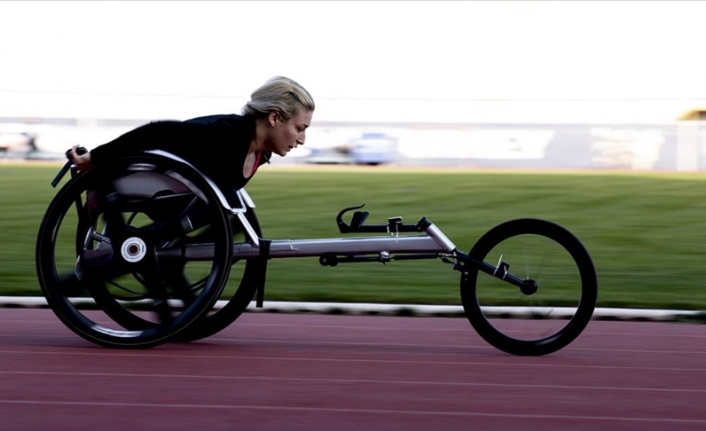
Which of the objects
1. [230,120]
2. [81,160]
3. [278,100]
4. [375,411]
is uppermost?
[278,100]

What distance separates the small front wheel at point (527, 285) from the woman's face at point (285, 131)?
97cm

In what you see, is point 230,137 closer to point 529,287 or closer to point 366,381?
point 366,381

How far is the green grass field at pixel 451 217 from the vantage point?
8.61 meters

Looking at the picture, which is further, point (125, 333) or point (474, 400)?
point (125, 333)

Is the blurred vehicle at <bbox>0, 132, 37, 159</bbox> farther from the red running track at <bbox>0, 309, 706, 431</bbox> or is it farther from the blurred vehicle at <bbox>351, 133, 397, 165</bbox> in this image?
the red running track at <bbox>0, 309, 706, 431</bbox>

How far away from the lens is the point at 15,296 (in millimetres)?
7836

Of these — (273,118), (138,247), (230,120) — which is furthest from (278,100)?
(138,247)

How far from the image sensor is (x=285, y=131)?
18.9 ft

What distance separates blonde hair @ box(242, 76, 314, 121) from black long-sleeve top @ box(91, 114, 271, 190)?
100 millimetres

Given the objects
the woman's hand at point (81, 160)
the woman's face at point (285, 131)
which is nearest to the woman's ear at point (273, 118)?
the woman's face at point (285, 131)

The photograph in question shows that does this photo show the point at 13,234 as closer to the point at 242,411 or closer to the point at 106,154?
the point at 106,154

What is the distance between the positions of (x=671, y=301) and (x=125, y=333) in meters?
3.96

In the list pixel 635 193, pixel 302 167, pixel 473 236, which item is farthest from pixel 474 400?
pixel 302 167

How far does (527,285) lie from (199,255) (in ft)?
4.89
